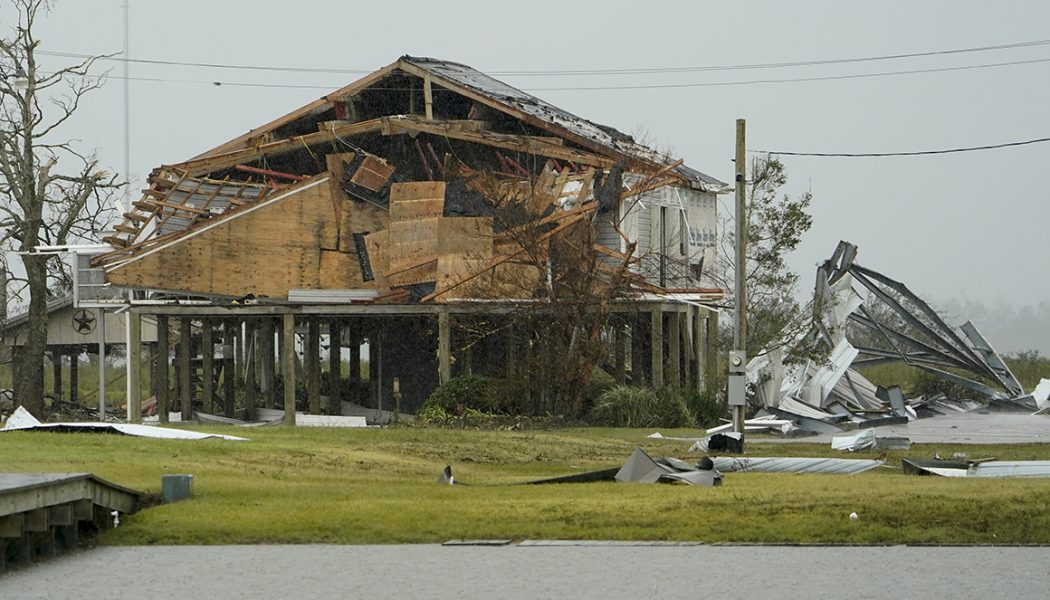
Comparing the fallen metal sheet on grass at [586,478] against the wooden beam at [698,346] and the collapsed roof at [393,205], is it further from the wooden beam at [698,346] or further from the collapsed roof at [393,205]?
the wooden beam at [698,346]

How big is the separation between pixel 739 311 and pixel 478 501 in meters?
12.6

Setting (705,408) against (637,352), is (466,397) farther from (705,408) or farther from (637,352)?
(705,408)

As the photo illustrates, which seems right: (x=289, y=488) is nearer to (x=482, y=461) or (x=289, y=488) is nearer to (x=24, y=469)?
(x=24, y=469)

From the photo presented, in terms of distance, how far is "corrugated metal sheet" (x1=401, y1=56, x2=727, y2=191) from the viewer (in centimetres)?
4266

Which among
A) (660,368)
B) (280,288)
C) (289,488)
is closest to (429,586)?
(289,488)

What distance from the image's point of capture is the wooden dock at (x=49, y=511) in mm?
13453

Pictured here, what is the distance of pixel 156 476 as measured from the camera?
18.7m

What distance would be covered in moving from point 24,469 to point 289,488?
9.71 ft

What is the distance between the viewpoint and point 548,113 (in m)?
45.2

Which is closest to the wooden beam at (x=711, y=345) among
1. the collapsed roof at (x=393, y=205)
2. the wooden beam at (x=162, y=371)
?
the collapsed roof at (x=393, y=205)

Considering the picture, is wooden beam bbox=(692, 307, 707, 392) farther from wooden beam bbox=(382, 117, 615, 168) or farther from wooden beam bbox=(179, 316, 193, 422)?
wooden beam bbox=(179, 316, 193, 422)

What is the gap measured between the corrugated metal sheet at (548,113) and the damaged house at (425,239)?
0.57 ft

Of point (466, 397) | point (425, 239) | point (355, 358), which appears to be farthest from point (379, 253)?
point (355, 358)

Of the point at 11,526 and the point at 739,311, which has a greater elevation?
the point at 739,311
